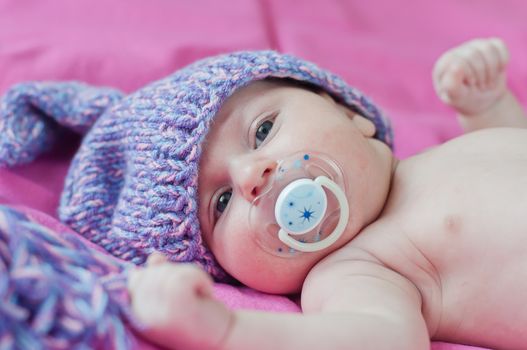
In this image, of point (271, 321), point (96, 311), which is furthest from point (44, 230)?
point (271, 321)

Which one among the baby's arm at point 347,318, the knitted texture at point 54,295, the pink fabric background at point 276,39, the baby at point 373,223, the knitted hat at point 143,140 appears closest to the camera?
the knitted texture at point 54,295

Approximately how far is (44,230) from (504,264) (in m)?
0.65

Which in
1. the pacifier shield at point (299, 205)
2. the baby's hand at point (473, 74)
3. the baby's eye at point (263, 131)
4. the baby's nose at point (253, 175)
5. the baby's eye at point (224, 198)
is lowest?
the baby's eye at point (224, 198)

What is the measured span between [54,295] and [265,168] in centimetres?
42

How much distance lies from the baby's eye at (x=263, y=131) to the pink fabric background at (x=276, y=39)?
1.60 feet

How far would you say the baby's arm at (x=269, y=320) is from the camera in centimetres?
72

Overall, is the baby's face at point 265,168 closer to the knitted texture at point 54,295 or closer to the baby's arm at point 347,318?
the baby's arm at point 347,318

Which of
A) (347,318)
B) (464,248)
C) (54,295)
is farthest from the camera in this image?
(464,248)

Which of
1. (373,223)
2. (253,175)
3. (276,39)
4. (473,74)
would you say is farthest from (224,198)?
(276,39)

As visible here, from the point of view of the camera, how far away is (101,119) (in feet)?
4.13

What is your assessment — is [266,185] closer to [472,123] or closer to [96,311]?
[96,311]

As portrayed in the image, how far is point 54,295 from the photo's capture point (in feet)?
2.23

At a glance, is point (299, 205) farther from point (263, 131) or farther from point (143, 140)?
point (143, 140)

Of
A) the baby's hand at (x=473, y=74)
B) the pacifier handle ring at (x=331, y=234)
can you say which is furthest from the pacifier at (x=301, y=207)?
the baby's hand at (x=473, y=74)
